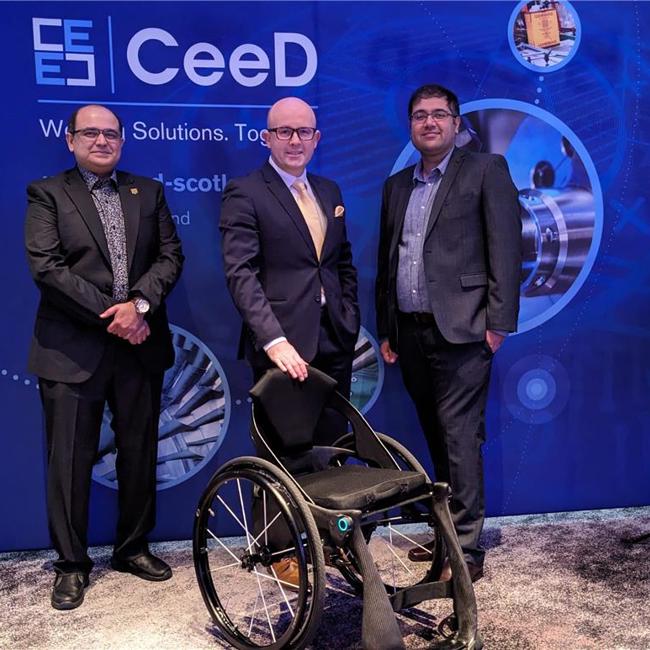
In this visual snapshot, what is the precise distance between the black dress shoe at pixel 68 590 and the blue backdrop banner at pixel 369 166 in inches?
20.9

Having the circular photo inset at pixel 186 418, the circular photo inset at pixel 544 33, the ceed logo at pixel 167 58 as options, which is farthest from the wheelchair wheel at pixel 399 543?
the circular photo inset at pixel 544 33

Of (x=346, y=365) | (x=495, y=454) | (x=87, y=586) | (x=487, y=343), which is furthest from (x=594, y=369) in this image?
(x=87, y=586)

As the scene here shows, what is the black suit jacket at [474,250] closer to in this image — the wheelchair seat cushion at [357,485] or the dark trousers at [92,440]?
the wheelchair seat cushion at [357,485]

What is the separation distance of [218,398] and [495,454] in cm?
132

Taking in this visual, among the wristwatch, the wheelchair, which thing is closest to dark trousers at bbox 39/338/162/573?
the wristwatch

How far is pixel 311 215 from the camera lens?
2.97 meters

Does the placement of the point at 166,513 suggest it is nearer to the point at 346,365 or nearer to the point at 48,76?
the point at 346,365

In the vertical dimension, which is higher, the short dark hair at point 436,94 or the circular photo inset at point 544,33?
the circular photo inset at point 544,33

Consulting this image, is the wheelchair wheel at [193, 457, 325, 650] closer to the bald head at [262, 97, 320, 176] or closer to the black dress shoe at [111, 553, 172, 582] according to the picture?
the black dress shoe at [111, 553, 172, 582]

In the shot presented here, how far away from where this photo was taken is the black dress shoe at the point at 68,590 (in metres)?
2.84

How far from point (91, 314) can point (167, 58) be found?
1.21m

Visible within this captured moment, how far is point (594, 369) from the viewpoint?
3676 mm

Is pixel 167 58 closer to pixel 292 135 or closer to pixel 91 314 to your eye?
pixel 292 135

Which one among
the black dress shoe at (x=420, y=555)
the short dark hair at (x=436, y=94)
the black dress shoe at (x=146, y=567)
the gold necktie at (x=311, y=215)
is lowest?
the black dress shoe at (x=420, y=555)
